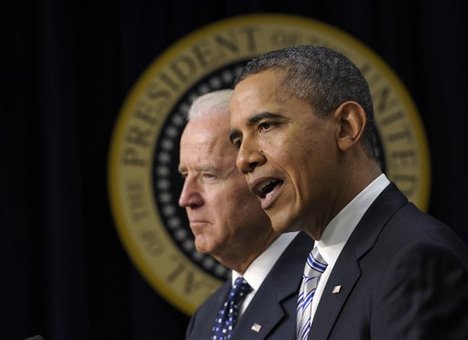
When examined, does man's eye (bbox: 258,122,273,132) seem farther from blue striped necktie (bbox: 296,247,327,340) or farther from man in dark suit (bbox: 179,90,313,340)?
man in dark suit (bbox: 179,90,313,340)

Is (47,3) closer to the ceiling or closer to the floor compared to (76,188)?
closer to the ceiling

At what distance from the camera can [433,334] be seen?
1.37 metres

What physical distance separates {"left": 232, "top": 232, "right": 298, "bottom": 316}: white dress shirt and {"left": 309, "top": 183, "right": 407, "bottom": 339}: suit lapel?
734 millimetres

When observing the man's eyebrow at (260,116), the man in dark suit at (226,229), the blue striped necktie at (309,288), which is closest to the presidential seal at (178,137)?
the man in dark suit at (226,229)

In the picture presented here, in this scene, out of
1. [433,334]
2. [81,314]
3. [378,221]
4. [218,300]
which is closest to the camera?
[433,334]

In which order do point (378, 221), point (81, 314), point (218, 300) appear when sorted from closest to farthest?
point (378, 221)
point (218, 300)
point (81, 314)

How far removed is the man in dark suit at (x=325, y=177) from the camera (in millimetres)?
1542

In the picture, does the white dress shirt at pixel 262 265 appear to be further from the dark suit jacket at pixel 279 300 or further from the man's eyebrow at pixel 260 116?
the man's eyebrow at pixel 260 116

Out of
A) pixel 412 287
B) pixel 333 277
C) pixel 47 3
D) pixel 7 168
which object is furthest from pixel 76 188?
pixel 412 287

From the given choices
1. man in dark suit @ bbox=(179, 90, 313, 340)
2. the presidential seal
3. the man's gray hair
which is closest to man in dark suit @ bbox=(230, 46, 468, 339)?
man in dark suit @ bbox=(179, 90, 313, 340)

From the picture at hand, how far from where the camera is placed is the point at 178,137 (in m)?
3.44

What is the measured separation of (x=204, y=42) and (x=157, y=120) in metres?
0.29

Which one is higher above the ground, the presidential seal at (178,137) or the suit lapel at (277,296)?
the presidential seal at (178,137)

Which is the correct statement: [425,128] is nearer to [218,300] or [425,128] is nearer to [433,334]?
[218,300]
